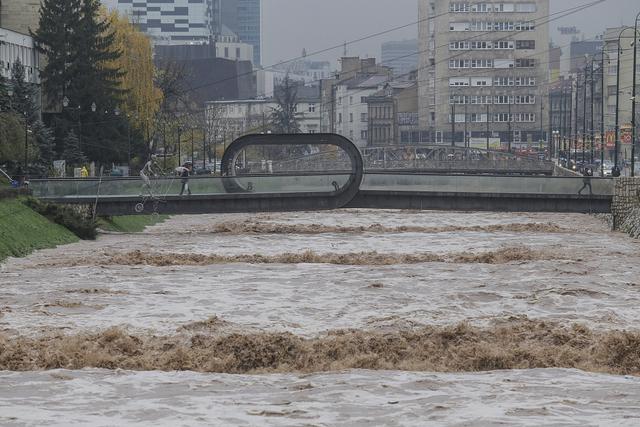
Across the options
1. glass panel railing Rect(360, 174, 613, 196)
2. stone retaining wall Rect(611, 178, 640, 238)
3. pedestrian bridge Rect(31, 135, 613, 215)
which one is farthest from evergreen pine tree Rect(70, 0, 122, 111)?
stone retaining wall Rect(611, 178, 640, 238)

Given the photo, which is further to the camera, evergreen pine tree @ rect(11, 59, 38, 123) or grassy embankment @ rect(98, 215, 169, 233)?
evergreen pine tree @ rect(11, 59, 38, 123)

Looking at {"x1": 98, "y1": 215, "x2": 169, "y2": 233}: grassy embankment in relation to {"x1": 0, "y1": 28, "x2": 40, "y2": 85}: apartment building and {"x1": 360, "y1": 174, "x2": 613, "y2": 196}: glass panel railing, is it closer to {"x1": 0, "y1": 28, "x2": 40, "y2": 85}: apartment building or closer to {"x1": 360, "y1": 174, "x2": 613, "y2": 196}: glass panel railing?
{"x1": 360, "y1": 174, "x2": 613, "y2": 196}: glass panel railing

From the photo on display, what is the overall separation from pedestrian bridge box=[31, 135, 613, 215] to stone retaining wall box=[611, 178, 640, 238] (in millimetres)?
406

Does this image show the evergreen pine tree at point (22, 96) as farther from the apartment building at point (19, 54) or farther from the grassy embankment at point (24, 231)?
the grassy embankment at point (24, 231)

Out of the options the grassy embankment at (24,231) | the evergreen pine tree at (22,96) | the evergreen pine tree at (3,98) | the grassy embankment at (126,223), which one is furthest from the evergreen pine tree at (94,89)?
the grassy embankment at (24,231)

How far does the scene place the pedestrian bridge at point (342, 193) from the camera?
243 ft

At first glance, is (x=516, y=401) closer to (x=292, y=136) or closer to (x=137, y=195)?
(x=137, y=195)

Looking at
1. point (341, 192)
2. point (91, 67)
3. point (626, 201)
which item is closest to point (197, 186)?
point (341, 192)

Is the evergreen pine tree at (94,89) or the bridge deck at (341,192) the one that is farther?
the evergreen pine tree at (94,89)

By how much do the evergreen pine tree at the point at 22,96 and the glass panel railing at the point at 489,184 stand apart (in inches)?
909

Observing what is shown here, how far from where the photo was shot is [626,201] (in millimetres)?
77812

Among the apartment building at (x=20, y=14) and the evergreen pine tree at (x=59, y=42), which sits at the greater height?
the apartment building at (x=20, y=14)

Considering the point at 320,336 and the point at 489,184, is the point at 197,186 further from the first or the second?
the point at 320,336

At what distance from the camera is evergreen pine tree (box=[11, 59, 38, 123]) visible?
92.2 meters
